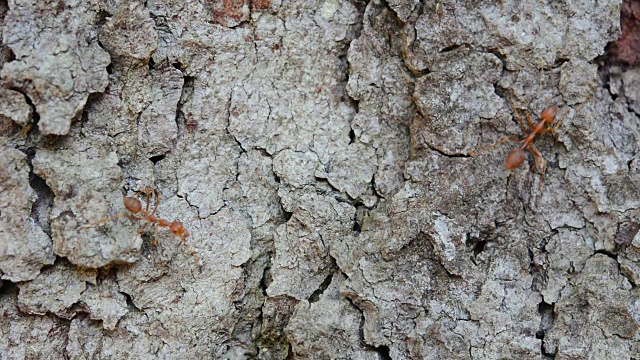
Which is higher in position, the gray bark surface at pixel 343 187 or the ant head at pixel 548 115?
the ant head at pixel 548 115

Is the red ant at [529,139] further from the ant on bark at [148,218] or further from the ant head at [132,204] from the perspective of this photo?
the ant head at [132,204]

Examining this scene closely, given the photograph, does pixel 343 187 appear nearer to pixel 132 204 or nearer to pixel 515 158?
pixel 515 158

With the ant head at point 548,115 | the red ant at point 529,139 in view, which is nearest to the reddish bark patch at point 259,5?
the red ant at point 529,139

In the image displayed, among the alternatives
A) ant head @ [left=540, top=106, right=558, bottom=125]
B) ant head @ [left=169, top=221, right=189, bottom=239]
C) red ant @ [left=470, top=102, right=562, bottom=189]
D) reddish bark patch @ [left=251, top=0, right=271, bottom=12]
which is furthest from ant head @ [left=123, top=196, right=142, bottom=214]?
ant head @ [left=540, top=106, right=558, bottom=125]

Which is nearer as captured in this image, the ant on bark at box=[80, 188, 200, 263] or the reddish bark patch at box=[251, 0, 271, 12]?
the ant on bark at box=[80, 188, 200, 263]

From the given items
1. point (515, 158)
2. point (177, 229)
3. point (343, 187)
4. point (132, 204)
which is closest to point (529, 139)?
point (515, 158)

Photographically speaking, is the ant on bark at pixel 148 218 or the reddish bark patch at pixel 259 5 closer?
the ant on bark at pixel 148 218

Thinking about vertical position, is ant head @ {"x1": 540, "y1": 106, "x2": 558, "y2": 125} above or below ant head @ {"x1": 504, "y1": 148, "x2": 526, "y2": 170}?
above

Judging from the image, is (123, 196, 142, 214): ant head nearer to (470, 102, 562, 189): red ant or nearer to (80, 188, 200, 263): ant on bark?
(80, 188, 200, 263): ant on bark
